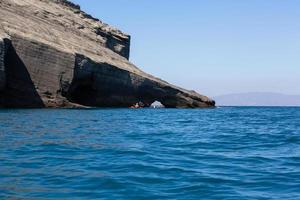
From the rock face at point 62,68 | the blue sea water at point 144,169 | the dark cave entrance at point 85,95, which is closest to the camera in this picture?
the blue sea water at point 144,169


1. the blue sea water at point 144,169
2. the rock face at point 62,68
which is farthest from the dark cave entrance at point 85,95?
the blue sea water at point 144,169

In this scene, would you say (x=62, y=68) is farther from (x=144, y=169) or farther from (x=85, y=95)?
(x=144, y=169)

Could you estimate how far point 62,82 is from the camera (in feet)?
169

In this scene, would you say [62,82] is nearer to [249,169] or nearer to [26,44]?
[26,44]

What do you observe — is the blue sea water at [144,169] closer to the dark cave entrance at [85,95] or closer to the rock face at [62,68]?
the rock face at [62,68]

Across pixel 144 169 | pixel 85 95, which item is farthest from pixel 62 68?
pixel 144 169

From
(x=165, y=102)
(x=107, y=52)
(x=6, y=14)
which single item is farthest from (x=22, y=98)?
(x=165, y=102)

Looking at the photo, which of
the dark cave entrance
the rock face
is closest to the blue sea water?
the rock face

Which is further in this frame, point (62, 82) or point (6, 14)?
point (6, 14)

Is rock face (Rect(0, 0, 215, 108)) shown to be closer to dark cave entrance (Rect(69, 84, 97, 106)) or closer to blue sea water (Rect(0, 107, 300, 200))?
dark cave entrance (Rect(69, 84, 97, 106))

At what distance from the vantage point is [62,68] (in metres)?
51.6

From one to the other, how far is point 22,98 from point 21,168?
39.4 metres

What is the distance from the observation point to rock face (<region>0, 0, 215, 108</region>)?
48750 millimetres

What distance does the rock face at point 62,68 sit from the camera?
48.8 meters
